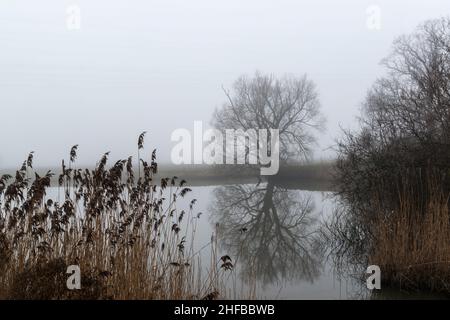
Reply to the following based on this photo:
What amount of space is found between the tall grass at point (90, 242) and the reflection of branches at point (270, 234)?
94cm

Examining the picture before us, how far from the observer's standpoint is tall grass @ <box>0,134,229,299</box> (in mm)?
3670

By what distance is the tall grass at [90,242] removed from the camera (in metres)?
3.67

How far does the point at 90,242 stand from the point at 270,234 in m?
6.93

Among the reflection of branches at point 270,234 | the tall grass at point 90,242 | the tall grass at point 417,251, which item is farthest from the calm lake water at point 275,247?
the tall grass at point 90,242

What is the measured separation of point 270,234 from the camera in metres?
10.4

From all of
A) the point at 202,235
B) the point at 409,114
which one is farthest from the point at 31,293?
the point at 409,114

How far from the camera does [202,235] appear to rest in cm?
870

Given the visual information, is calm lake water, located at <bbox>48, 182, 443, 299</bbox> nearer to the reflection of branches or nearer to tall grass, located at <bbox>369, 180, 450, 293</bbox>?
the reflection of branches

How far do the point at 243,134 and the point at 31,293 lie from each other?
904 inches

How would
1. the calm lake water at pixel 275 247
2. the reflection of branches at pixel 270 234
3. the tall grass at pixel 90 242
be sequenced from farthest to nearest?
the reflection of branches at pixel 270 234
the calm lake water at pixel 275 247
the tall grass at pixel 90 242

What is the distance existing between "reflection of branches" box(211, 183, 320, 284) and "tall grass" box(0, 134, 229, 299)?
0.94 metres

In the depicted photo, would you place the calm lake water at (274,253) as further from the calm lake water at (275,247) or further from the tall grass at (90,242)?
the tall grass at (90,242)

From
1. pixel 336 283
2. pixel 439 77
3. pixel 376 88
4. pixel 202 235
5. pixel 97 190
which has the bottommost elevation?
pixel 336 283
